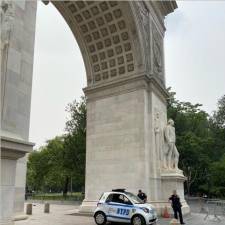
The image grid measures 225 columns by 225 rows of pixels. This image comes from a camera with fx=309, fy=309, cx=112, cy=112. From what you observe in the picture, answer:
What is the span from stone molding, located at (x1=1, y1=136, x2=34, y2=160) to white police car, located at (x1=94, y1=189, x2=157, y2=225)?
8.34 metres

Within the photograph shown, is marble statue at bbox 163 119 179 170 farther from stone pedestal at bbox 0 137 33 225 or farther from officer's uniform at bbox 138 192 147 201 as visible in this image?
stone pedestal at bbox 0 137 33 225

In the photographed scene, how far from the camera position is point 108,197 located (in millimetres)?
15594

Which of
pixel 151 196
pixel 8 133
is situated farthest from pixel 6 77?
pixel 151 196

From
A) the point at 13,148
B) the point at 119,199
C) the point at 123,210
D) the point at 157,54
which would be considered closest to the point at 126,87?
the point at 157,54

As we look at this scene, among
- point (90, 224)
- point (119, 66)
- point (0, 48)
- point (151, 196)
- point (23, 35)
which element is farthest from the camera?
point (119, 66)

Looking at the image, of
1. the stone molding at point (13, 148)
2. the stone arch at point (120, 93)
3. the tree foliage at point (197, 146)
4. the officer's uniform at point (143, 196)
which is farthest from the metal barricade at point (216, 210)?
the tree foliage at point (197, 146)

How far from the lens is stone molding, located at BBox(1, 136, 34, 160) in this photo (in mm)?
7103

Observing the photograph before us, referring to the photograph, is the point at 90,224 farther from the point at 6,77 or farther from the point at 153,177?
the point at 6,77

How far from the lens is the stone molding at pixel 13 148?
7.10m

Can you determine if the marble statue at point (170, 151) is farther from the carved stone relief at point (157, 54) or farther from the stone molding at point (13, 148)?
the stone molding at point (13, 148)

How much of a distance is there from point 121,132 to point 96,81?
495 centimetres

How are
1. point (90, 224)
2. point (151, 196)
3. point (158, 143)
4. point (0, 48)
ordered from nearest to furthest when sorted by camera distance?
point (0, 48) → point (90, 224) → point (151, 196) → point (158, 143)

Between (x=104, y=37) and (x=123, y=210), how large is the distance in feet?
43.6

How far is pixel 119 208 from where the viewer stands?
15062 mm
